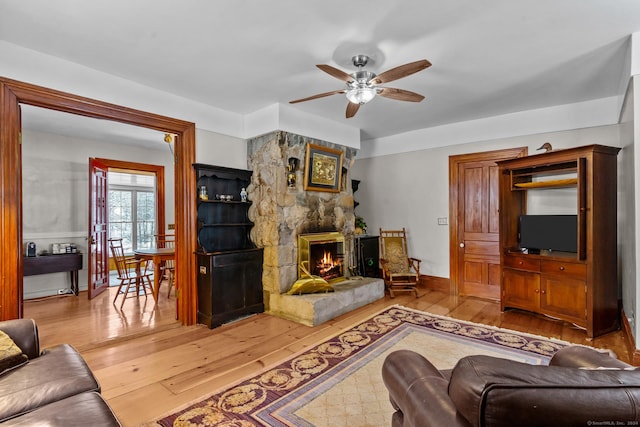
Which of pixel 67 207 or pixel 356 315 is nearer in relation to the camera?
pixel 356 315

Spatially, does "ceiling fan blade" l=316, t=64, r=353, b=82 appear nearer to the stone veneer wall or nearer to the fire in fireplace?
the stone veneer wall

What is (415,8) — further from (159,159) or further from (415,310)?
(159,159)

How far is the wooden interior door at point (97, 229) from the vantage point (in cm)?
499

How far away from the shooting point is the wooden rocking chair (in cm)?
504

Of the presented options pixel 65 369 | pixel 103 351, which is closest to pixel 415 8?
pixel 65 369

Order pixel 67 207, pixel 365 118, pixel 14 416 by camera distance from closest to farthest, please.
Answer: pixel 14 416 → pixel 365 118 → pixel 67 207

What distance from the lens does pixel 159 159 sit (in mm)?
6430

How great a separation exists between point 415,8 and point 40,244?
19.7 ft

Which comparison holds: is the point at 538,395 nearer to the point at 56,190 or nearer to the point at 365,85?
the point at 365,85

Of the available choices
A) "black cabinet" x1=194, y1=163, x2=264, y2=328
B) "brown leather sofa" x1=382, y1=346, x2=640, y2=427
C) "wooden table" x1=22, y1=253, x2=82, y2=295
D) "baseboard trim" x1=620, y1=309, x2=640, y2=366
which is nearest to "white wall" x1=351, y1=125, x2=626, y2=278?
"baseboard trim" x1=620, y1=309, x2=640, y2=366

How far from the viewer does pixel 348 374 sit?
2568 millimetres

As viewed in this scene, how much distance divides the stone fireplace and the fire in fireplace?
2 cm

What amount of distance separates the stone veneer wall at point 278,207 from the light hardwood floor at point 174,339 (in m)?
0.64

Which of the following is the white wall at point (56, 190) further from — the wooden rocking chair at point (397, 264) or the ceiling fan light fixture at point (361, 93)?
the wooden rocking chair at point (397, 264)
